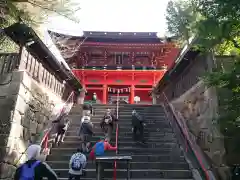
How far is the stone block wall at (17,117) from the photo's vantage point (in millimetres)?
7316

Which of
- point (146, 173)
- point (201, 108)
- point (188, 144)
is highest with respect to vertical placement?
point (201, 108)

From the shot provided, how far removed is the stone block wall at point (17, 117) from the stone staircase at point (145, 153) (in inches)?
43.9

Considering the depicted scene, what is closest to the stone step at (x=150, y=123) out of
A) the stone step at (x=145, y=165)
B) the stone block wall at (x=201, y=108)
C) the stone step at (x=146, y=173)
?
the stone block wall at (x=201, y=108)

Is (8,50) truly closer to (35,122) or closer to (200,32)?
(35,122)

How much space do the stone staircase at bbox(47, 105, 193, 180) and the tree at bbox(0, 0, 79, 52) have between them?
483cm

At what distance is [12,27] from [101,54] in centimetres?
1733

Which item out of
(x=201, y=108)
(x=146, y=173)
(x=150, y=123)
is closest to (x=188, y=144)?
(x=201, y=108)

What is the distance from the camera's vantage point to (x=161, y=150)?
9.41m

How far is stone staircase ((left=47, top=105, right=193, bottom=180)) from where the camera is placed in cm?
791

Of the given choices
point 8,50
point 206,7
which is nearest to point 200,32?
point 206,7

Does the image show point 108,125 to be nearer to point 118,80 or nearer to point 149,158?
point 149,158

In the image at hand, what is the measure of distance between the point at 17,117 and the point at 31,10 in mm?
4423

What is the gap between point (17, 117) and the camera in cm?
789

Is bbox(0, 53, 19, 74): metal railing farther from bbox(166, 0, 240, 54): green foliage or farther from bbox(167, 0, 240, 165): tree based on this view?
bbox(166, 0, 240, 54): green foliage
